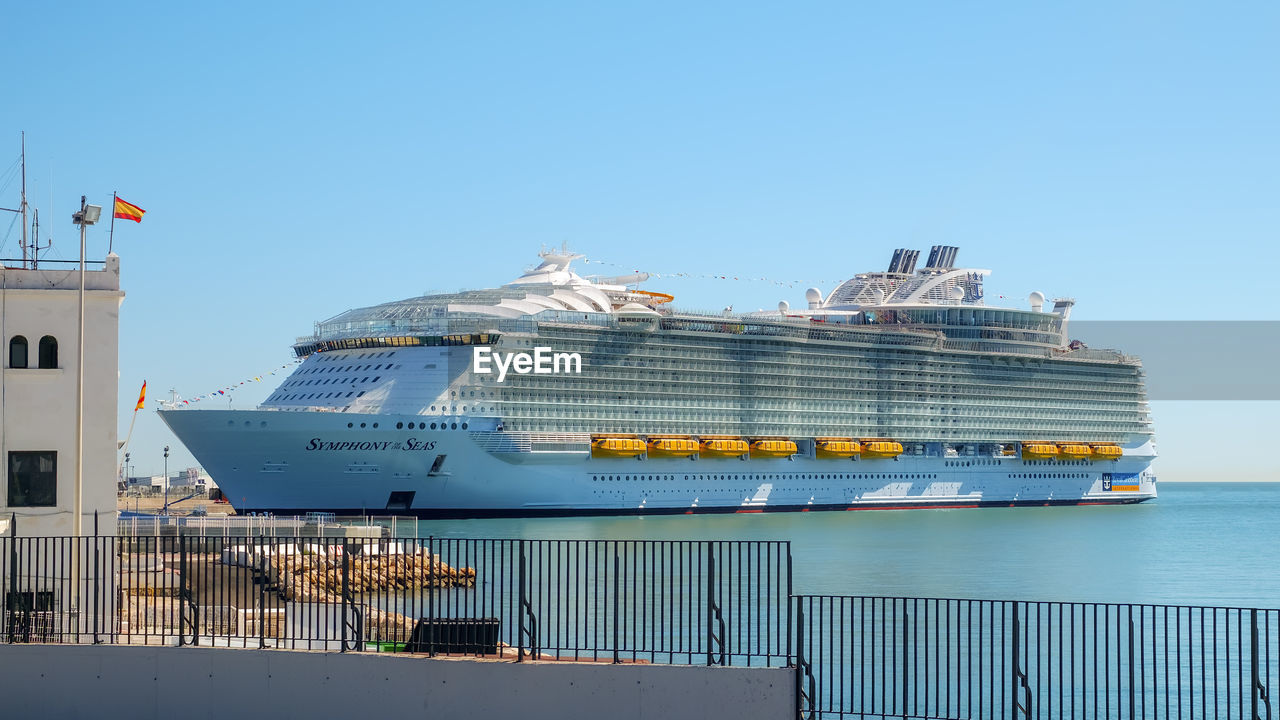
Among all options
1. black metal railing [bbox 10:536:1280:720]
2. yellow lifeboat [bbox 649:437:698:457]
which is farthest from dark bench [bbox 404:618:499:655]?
yellow lifeboat [bbox 649:437:698:457]

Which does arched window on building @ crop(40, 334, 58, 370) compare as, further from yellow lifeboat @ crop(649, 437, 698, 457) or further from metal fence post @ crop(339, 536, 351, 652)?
A: yellow lifeboat @ crop(649, 437, 698, 457)

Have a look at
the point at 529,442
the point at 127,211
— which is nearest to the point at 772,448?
the point at 529,442

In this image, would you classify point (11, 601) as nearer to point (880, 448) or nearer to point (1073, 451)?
point (880, 448)

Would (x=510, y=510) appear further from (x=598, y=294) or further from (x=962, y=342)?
(x=962, y=342)

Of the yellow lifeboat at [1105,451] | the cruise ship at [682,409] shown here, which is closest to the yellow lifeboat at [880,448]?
the cruise ship at [682,409]

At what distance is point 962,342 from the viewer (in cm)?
9100

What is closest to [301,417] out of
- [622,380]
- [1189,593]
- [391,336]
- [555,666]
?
[391,336]

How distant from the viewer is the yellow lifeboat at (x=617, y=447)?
71.4m

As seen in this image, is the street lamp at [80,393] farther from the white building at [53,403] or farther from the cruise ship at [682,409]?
the cruise ship at [682,409]

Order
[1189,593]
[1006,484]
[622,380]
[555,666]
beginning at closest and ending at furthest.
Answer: [555,666] < [1189,593] < [622,380] < [1006,484]

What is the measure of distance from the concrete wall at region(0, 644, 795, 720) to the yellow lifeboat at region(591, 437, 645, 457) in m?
54.7

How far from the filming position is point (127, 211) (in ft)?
78.0

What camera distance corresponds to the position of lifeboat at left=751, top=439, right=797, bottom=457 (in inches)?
3063

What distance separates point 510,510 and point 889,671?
4324cm
